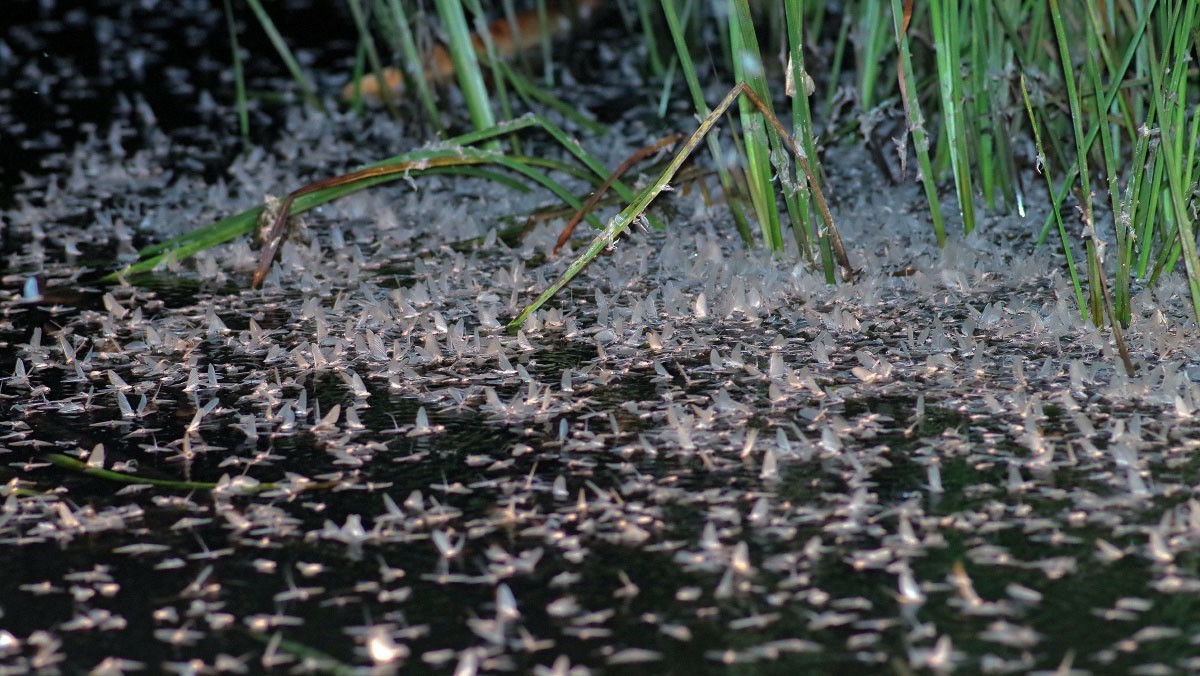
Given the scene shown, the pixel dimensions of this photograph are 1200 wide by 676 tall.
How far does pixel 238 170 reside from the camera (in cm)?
280

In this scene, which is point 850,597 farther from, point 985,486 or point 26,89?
point 26,89

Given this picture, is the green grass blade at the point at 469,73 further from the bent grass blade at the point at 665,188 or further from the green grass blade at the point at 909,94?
the green grass blade at the point at 909,94

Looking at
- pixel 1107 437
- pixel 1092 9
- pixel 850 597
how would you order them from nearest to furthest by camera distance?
pixel 850 597, pixel 1107 437, pixel 1092 9

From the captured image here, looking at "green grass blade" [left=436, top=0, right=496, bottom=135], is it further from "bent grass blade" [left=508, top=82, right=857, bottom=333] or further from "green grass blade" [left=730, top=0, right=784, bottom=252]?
"bent grass blade" [left=508, top=82, right=857, bottom=333]

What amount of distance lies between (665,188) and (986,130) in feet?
2.13

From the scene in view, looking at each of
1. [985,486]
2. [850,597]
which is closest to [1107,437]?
[985,486]

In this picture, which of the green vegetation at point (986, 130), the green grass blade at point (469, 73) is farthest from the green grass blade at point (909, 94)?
the green grass blade at point (469, 73)

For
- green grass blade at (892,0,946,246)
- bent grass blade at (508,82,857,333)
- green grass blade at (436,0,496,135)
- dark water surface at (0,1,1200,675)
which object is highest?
green grass blade at (436,0,496,135)

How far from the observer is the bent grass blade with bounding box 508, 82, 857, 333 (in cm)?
169

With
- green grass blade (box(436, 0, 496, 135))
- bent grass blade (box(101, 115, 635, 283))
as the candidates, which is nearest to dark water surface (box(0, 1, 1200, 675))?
bent grass blade (box(101, 115, 635, 283))

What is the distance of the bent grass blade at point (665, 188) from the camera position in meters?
1.69

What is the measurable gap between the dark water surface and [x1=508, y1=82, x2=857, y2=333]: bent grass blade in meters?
0.05

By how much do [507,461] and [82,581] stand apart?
410 millimetres

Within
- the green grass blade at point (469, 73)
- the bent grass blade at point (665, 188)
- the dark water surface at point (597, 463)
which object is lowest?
the dark water surface at point (597, 463)
